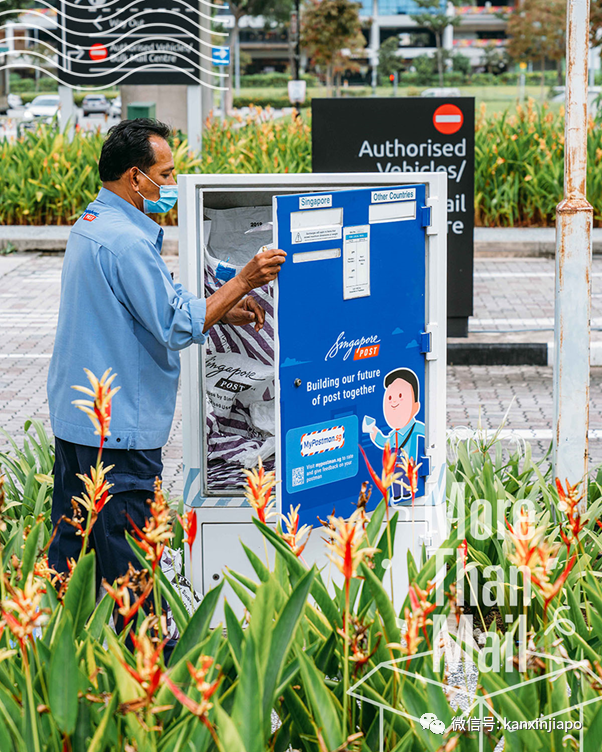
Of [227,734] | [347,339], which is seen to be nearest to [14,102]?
[347,339]

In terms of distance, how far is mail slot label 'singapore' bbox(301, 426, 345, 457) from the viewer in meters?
3.29

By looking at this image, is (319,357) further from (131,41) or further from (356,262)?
(131,41)

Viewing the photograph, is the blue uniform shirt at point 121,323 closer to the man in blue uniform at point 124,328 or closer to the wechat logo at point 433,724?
the man in blue uniform at point 124,328

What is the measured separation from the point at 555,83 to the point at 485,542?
69.3m

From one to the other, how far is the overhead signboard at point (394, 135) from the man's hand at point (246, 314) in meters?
4.06

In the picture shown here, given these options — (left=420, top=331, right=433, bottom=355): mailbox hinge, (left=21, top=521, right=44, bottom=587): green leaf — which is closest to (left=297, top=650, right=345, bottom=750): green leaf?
(left=21, top=521, right=44, bottom=587): green leaf

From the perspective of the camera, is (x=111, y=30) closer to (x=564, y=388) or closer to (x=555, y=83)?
(x=564, y=388)

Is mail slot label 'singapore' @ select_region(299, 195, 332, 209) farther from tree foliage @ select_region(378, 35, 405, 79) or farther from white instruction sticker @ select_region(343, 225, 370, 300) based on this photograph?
tree foliage @ select_region(378, 35, 405, 79)

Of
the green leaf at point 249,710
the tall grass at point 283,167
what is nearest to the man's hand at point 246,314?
the green leaf at point 249,710

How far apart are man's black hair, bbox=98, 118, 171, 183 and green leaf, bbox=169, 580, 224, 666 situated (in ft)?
4.94

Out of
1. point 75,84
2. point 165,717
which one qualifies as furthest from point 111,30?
point 165,717

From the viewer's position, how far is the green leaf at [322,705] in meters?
2.03

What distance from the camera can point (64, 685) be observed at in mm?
1982

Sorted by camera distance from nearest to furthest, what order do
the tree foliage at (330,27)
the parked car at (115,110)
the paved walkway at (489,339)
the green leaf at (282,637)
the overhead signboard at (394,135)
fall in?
the green leaf at (282,637) → the paved walkway at (489,339) → the overhead signboard at (394,135) → the tree foliage at (330,27) → the parked car at (115,110)
